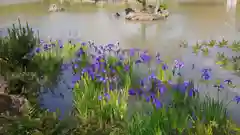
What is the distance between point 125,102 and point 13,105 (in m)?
0.42

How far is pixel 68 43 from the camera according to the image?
124 centimetres

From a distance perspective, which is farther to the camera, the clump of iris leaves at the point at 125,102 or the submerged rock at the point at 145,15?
the submerged rock at the point at 145,15

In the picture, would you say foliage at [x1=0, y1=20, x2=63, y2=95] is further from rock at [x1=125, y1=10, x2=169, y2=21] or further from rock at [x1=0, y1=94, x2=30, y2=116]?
rock at [x1=125, y1=10, x2=169, y2=21]

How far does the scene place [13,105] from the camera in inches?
45.4

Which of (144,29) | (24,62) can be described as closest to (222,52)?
(144,29)

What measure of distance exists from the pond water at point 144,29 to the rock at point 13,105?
2.8 inches

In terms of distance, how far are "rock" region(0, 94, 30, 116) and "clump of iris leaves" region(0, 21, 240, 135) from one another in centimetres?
3

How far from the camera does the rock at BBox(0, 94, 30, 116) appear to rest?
1.13m

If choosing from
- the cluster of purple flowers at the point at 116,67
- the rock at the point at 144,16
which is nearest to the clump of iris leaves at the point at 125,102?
the cluster of purple flowers at the point at 116,67

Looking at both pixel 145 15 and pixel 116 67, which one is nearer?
pixel 116 67

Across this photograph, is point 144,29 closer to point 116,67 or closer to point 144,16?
point 144,16

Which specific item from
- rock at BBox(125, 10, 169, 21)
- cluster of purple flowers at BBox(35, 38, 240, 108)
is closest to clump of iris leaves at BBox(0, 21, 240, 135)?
cluster of purple flowers at BBox(35, 38, 240, 108)

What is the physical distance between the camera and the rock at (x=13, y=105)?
1.13 meters

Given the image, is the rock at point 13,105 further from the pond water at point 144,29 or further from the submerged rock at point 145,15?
the submerged rock at point 145,15
